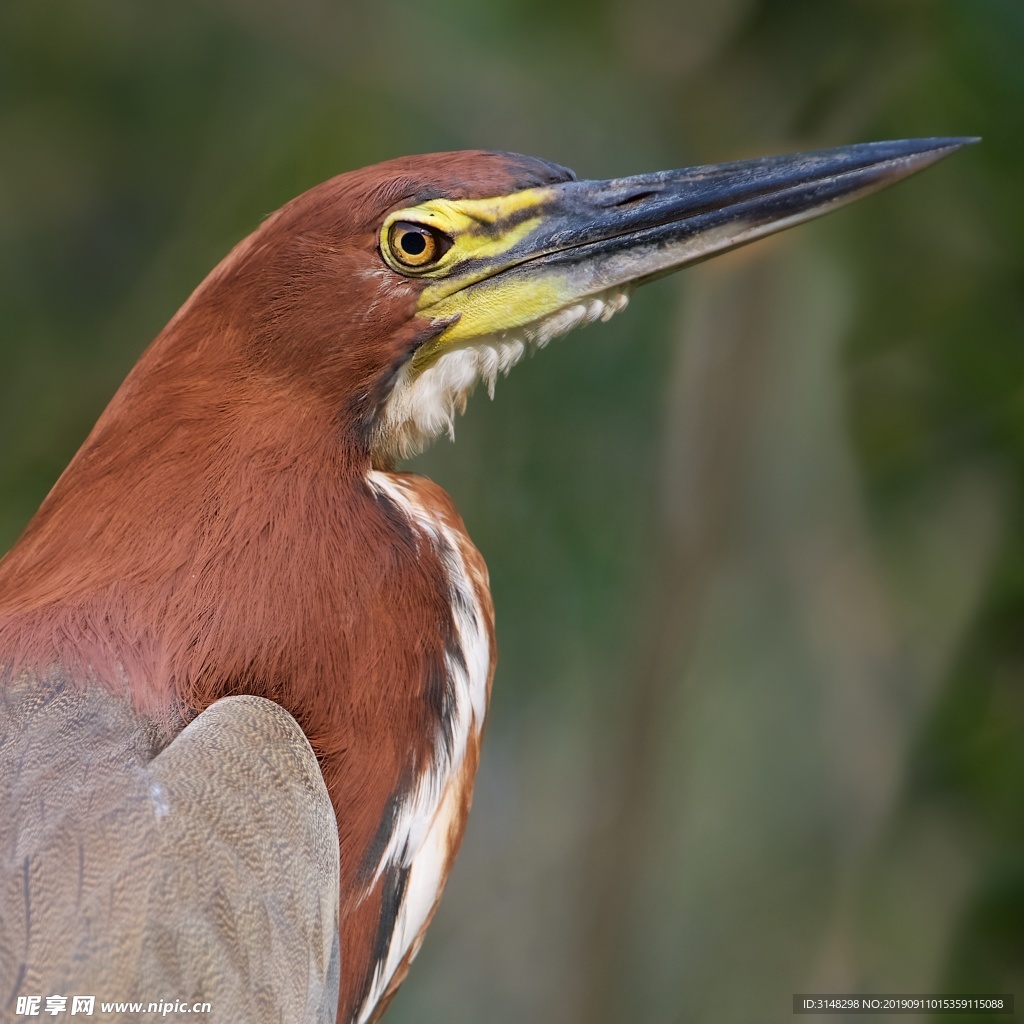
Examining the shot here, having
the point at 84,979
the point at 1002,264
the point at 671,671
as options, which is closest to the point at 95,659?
the point at 84,979

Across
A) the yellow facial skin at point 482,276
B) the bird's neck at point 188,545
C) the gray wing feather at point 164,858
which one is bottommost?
the gray wing feather at point 164,858

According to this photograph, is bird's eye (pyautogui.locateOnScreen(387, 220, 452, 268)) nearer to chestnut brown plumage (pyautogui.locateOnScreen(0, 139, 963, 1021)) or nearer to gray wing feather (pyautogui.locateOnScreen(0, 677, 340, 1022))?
chestnut brown plumage (pyautogui.locateOnScreen(0, 139, 963, 1021))

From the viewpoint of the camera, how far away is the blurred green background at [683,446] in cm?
303

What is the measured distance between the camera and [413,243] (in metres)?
1.66

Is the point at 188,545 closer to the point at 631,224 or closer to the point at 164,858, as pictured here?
the point at 164,858

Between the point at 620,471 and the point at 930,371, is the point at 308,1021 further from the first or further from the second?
the point at 620,471

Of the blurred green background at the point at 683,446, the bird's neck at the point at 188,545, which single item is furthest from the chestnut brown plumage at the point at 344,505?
the blurred green background at the point at 683,446

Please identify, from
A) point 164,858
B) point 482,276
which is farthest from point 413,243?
point 164,858

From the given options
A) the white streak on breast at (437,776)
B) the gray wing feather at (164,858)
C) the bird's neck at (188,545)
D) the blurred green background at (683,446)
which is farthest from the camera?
the blurred green background at (683,446)

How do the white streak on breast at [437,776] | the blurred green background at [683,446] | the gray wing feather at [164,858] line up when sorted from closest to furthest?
the gray wing feather at [164,858] → the white streak on breast at [437,776] → the blurred green background at [683,446]

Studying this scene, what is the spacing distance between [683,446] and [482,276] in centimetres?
170

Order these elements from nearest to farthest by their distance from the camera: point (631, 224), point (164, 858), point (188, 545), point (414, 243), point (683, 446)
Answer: point (164, 858)
point (188, 545)
point (414, 243)
point (631, 224)
point (683, 446)

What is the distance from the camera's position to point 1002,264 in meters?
3.00

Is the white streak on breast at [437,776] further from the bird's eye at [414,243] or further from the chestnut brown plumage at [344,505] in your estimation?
the bird's eye at [414,243]
